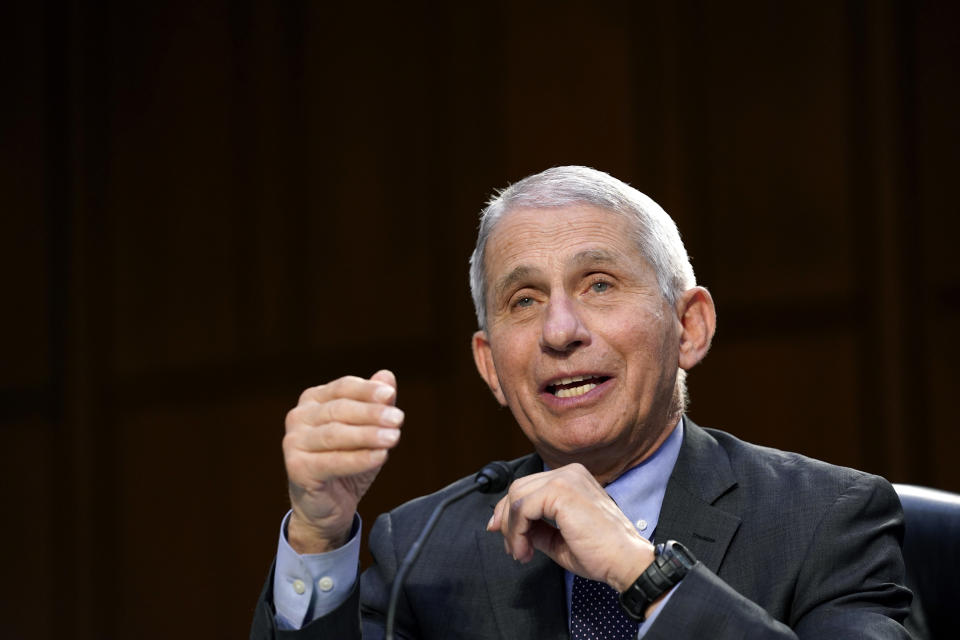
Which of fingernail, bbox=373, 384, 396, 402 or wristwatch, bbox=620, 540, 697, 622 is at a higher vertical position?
fingernail, bbox=373, 384, 396, 402

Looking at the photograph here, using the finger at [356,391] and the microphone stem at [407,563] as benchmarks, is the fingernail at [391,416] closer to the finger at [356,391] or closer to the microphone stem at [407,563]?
the finger at [356,391]

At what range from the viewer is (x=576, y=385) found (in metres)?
1.88

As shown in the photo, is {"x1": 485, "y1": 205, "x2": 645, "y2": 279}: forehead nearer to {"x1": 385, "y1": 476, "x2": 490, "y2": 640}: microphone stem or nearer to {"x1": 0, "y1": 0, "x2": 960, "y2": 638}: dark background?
{"x1": 385, "y1": 476, "x2": 490, "y2": 640}: microphone stem

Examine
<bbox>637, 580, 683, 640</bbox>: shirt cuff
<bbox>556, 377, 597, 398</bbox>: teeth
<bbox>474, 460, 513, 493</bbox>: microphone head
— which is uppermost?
<bbox>556, 377, 597, 398</bbox>: teeth

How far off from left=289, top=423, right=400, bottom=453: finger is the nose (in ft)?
1.35

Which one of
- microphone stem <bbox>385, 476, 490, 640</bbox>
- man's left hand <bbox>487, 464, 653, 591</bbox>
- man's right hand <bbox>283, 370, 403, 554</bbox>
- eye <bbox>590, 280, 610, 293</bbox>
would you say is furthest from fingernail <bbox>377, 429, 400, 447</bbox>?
eye <bbox>590, 280, 610, 293</bbox>

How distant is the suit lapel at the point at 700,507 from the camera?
1.78 m

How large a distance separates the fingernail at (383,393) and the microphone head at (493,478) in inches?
8.2

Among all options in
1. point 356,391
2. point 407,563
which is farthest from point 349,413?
point 407,563

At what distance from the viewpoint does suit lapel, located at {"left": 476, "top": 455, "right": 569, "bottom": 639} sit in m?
1.79

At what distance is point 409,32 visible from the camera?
425 cm

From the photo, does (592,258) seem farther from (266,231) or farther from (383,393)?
(266,231)

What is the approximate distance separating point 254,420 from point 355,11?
1.61 meters

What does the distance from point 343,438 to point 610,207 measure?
67 cm
